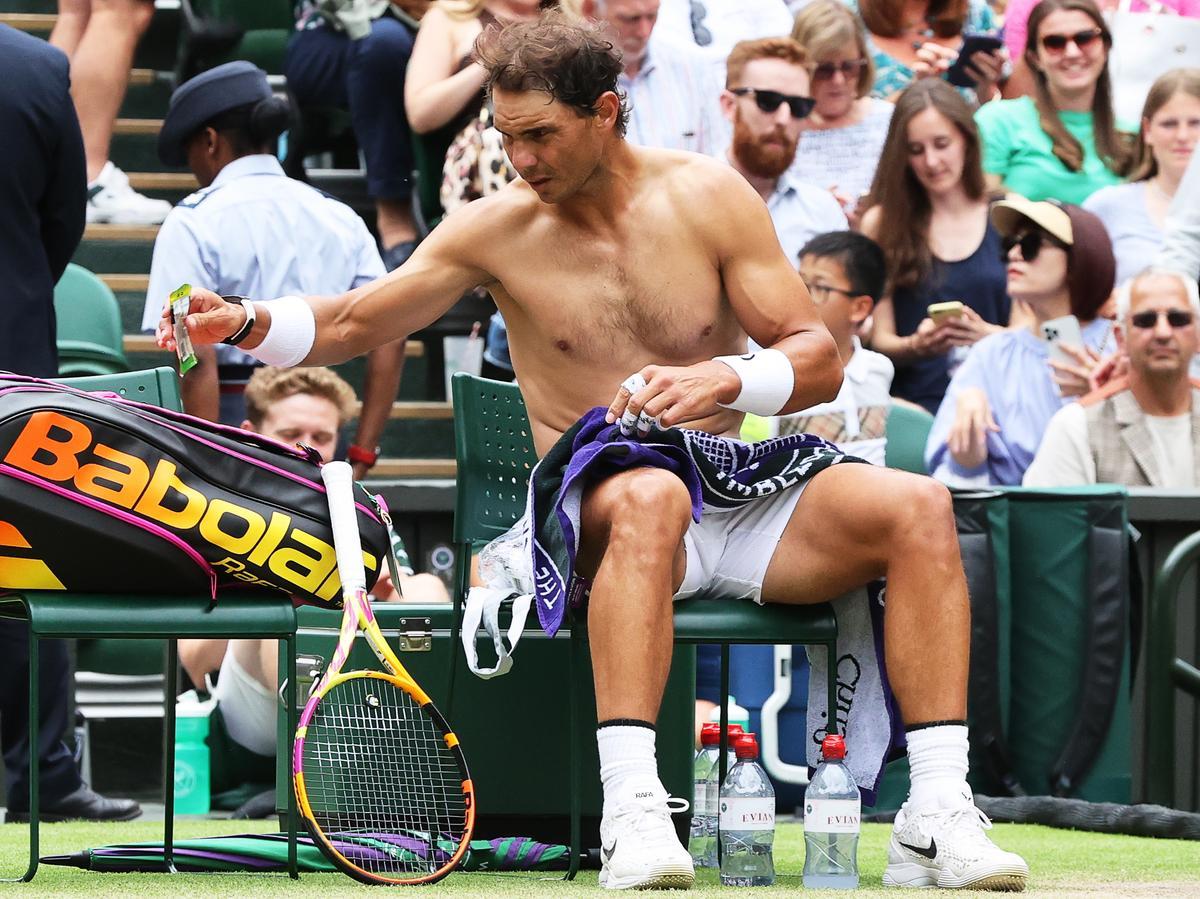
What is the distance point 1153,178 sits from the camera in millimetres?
7051

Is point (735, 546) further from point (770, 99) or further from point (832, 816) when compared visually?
point (770, 99)

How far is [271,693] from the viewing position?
5359 millimetres

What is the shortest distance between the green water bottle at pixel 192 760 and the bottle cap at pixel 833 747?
2.27m

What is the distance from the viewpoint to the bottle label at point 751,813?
12.1 feet

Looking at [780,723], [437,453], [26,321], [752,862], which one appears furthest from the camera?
[437,453]

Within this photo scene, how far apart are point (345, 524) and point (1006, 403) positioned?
10.8ft

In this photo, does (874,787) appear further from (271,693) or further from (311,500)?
(271,693)

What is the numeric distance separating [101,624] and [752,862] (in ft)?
4.17

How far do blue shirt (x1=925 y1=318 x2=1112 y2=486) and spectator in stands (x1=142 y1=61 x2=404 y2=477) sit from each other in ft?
5.77

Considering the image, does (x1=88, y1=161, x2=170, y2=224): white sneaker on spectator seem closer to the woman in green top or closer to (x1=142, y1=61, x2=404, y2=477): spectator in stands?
(x1=142, y1=61, x2=404, y2=477): spectator in stands

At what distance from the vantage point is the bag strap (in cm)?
559

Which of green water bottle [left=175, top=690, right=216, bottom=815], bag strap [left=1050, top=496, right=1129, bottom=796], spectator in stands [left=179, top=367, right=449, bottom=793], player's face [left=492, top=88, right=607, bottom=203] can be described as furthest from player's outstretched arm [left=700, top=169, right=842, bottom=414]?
green water bottle [left=175, top=690, right=216, bottom=815]

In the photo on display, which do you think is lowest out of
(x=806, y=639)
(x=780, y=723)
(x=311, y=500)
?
(x=780, y=723)

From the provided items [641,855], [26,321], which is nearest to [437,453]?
[26,321]
